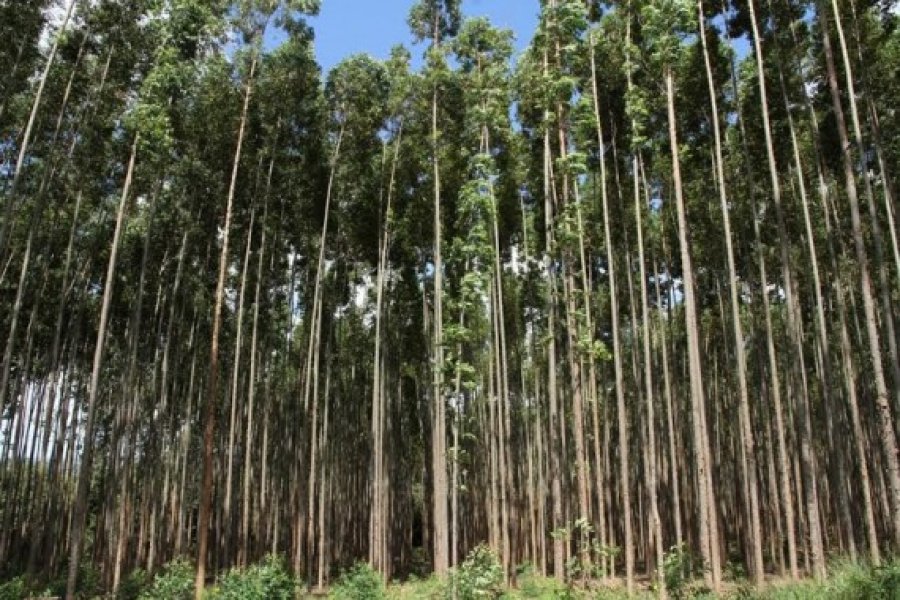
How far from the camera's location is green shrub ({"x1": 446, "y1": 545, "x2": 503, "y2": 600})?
10555mm

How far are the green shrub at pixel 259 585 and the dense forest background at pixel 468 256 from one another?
112 cm

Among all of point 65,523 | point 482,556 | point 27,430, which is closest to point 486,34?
point 482,556

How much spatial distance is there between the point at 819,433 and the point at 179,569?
1844 cm

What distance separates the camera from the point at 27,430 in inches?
856

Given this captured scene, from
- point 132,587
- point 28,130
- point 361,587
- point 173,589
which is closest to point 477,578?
point 361,587

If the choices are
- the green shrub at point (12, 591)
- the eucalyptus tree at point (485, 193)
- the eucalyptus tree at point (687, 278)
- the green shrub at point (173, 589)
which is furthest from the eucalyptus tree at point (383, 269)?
the green shrub at point (12, 591)

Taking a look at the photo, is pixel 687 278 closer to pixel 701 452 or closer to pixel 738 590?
pixel 701 452

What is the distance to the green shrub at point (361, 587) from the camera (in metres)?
12.8

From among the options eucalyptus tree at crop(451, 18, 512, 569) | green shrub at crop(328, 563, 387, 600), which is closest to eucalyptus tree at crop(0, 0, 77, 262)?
eucalyptus tree at crop(451, 18, 512, 569)

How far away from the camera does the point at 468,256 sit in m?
13.7

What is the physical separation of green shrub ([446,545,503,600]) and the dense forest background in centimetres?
114

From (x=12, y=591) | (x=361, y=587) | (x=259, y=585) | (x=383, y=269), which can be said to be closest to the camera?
(x=259, y=585)

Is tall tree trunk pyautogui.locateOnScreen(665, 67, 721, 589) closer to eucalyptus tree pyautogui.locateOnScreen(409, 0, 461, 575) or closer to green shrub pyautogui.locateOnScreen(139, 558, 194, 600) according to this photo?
eucalyptus tree pyautogui.locateOnScreen(409, 0, 461, 575)

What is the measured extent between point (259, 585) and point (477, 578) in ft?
12.1
